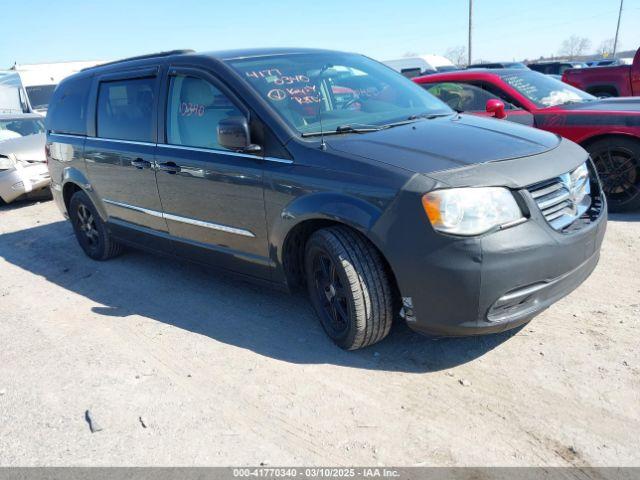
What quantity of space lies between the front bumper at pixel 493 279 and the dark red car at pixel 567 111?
2.64 metres

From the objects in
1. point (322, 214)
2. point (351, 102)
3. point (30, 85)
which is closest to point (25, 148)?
point (351, 102)

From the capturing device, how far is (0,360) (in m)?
3.62

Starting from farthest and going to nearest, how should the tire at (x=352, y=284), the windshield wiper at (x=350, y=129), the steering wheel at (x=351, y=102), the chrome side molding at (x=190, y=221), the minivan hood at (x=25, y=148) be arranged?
the minivan hood at (x=25, y=148) < the steering wheel at (x=351, y=102) < the chrome side molding at (x=190, y=221) < the windshield wiper at (x=350, y=129) < the tire at (x=352, y=284)

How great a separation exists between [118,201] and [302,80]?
6.95 feet

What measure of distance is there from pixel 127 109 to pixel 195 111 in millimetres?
991

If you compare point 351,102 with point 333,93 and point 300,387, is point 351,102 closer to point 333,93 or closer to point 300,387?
point 333,93

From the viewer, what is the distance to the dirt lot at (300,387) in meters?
2.47

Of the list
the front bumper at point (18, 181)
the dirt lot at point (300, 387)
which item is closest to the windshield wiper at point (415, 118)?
the dirt lot at point (300, 387)

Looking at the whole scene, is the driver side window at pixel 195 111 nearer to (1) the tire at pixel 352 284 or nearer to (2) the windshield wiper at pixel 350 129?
(2) the windshield wiper at pixel 350 129

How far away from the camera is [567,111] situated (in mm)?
5598

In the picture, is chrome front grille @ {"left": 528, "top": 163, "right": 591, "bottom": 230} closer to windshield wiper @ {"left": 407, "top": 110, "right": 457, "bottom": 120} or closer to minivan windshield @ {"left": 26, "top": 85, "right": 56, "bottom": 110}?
windshield wiper @ {"left": 407, "top": 110, "right": 457, "bottom": 120}

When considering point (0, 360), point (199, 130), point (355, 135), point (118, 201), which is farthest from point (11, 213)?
point (355, 135)

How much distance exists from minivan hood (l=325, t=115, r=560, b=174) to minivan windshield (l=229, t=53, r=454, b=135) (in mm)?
215

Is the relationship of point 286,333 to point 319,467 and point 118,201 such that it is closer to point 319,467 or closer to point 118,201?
point 319,467
